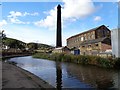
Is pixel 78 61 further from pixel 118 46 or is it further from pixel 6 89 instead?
pixel 6 89

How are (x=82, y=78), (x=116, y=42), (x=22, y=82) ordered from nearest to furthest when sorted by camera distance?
(x=22, y=82)
(x=82, y=78)
(x=116, y=42)

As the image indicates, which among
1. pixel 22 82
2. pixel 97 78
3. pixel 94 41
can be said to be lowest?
pixel 97 78

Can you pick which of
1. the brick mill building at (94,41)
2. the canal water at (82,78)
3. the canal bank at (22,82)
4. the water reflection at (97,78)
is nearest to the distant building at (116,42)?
the canal water at (82,78)

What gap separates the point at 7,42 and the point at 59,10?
51544 millimetres

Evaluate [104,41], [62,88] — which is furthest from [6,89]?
[104,41]

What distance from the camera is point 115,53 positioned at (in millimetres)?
32594

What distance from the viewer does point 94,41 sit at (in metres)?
55.8

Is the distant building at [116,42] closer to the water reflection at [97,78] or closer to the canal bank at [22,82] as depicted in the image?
the water reflection at [97,78]

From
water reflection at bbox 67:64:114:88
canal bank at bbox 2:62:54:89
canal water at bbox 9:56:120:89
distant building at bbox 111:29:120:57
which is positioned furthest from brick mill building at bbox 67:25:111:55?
canal bank at bbox 2:62:54:89

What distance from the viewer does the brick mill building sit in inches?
2014

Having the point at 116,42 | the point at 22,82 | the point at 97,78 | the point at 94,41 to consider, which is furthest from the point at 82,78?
the point at 94,41

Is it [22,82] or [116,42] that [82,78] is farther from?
[116,42]

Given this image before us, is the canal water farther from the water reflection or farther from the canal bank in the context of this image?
the canal bank

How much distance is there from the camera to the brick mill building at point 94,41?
51162mm
